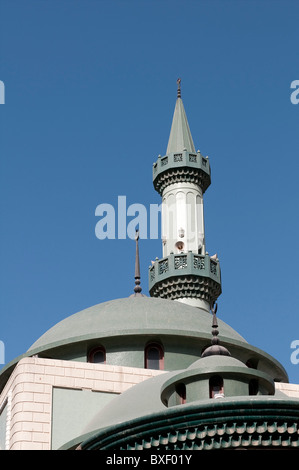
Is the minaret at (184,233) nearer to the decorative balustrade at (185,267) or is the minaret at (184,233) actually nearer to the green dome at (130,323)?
the decorative balustrade at (185,267)

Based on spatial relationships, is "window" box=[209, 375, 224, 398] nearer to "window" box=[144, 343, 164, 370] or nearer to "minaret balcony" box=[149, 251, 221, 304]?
"window" box=[144, 343, 164, 370]

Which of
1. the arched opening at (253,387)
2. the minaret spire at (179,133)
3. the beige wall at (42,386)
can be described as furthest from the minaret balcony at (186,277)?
the arched opening at (253,387)

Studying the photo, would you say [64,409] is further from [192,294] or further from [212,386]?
[192,294]

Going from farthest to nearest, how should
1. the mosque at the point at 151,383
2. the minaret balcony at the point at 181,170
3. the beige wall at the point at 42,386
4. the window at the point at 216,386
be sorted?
the minaret balcony at the point at 181,170, the beige wall at the point at 42,386, the window at the point at 216,386, the mosque at the point at 151,383

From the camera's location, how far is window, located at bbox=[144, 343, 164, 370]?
29152 mm

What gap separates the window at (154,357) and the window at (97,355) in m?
1.20

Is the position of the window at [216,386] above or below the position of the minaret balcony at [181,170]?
below

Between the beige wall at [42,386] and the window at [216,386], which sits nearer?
the window at [216,386]

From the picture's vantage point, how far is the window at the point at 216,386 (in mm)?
21062

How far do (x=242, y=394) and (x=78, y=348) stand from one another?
361 inches

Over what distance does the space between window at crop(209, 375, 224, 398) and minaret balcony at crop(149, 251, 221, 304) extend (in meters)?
18.9

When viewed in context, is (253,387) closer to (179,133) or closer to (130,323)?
(130,323)

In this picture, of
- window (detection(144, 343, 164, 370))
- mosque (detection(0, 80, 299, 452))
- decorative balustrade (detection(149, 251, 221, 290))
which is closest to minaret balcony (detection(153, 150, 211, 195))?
decorative balustrade (detection(149, 251, 221, 290))
